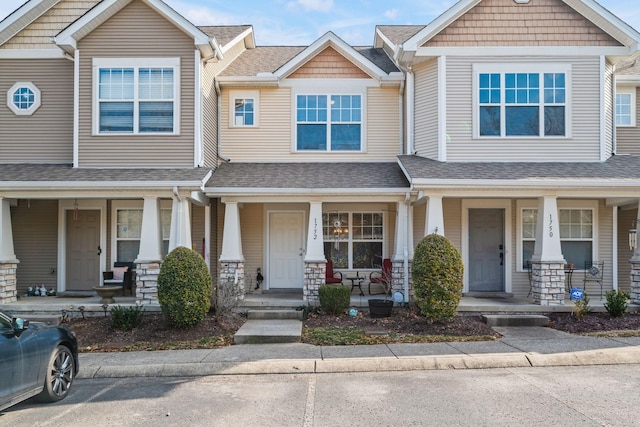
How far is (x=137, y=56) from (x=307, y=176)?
472cm

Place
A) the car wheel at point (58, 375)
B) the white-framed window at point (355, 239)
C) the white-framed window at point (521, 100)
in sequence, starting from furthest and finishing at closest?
the white-framed window at point (355, 239), the white-framed window at point (521, 100), the car wheel at point (58, 375)

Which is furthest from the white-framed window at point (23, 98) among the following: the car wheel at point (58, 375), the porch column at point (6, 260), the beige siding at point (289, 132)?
the car wheel at point (58, 375)

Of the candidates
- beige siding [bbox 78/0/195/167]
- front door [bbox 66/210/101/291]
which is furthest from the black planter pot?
front door [bbox 66/210/101/291]

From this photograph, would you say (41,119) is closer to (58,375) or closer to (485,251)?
(58,375)

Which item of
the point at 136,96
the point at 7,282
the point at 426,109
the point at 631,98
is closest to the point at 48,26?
the point at 136,96

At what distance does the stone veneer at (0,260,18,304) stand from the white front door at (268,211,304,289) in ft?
19.1

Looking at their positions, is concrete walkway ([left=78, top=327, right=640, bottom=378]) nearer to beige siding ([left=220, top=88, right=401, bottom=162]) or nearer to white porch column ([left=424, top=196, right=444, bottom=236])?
white porch column ([left=424, top=196, right=444, bottom=236])

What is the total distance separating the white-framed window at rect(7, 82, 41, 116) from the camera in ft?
40.9

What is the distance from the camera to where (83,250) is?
43.0ft

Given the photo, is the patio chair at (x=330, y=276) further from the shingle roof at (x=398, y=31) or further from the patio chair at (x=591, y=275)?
the shingle roof at (x=398, y=31)

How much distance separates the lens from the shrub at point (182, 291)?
9445 mm

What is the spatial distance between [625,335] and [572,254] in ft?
12.2

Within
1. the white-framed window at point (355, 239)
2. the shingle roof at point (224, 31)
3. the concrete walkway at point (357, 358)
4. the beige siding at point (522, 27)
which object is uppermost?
the shingle roof at point (224, 31)

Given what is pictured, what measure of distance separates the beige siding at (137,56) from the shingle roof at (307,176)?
3.93 feet
